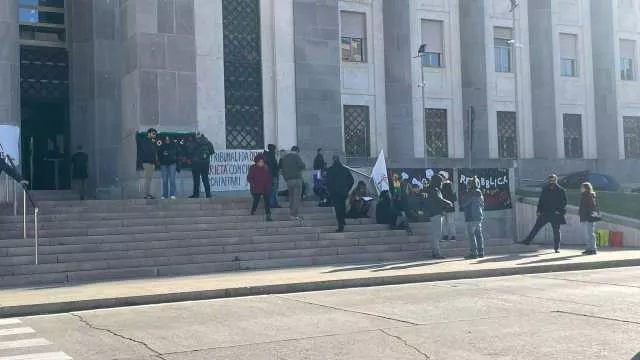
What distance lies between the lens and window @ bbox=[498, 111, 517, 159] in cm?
3288

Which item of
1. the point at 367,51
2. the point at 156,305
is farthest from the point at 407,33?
the point at 156,305

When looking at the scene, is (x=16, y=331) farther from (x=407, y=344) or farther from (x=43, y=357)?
(x=407, y=344)

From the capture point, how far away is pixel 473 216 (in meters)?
16.6

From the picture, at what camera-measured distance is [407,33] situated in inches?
1201

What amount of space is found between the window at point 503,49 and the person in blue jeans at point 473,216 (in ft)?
56.9

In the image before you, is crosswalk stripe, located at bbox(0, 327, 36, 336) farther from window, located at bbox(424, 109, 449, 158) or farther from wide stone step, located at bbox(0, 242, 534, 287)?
window, located at bbox(424, 109, 449, 158)

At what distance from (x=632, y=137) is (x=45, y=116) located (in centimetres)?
2599

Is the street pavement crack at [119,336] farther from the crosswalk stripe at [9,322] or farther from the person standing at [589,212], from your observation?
the person standing at [589,212]

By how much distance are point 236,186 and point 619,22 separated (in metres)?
22.3

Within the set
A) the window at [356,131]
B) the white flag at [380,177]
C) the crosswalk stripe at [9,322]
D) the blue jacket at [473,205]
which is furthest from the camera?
the window at [356,131]

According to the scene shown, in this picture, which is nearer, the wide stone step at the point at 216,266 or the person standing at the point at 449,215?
the wide stone step at the point at 216,266

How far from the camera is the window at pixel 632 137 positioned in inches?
1393

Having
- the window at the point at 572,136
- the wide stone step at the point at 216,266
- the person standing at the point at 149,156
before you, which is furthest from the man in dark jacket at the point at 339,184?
the window at the point at 572,136

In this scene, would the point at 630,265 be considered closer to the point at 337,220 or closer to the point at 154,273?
the point at 337,220
